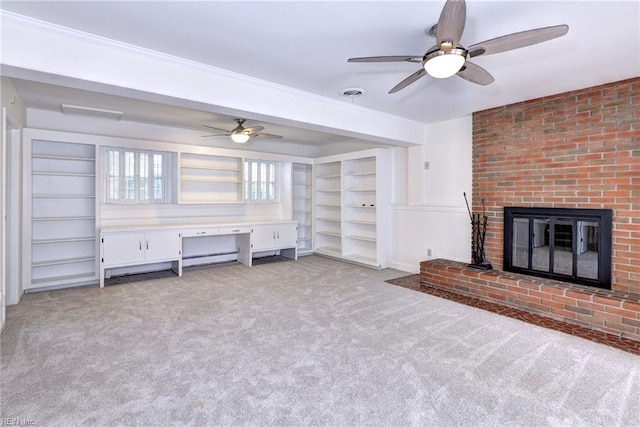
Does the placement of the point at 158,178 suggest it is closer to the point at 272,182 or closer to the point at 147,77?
the point at 272,182

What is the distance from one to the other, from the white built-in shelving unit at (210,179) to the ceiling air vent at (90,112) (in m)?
1.16

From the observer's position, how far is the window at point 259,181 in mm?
6187

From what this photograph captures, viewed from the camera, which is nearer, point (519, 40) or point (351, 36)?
point (519, 40)

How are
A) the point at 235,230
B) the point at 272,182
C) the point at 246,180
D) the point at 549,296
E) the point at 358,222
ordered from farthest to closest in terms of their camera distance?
the point at 272,182 → the point at 246,180 → the point at 358,222 → the point at 235,230 → the point at 549,296

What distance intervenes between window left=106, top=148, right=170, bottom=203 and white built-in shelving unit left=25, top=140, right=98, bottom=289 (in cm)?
25

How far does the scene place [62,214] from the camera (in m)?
4.66

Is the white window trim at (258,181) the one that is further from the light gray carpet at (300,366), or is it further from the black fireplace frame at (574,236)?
the black fireplace frame at (574,236)

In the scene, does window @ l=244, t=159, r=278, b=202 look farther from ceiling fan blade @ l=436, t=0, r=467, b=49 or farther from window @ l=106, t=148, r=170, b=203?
ceiling fan blade @ l=436, t=0, r=467, b=49

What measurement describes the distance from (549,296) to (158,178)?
562cm

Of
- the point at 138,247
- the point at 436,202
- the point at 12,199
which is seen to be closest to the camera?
the point at 12,199

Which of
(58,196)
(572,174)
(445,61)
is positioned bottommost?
(58,196)

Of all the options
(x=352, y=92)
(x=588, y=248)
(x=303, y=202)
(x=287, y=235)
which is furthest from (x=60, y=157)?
(x=588, y=248)

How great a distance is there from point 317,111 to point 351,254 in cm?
326

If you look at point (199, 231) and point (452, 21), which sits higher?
point (452, 21)
